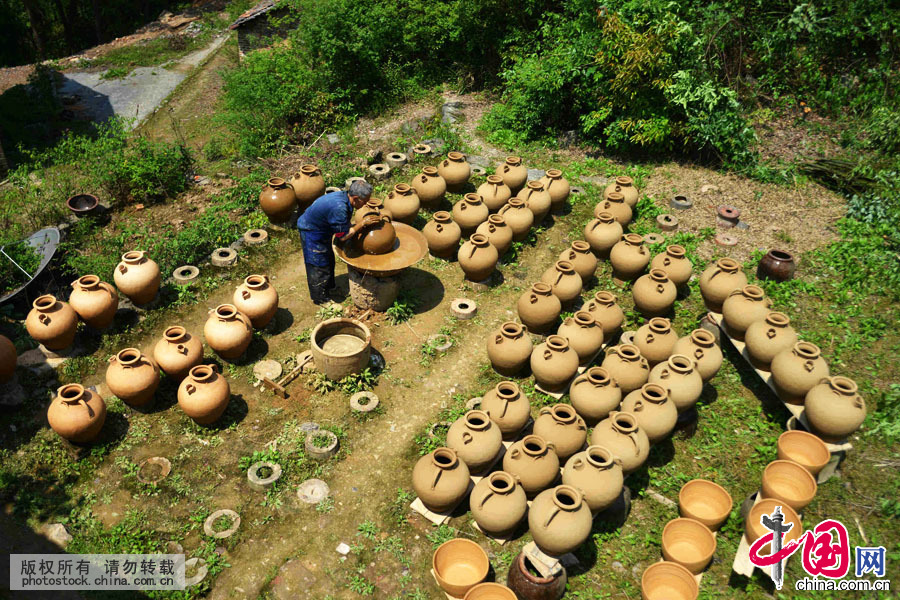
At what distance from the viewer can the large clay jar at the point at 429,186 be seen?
1195 centimetres

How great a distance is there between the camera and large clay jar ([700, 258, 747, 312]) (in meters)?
9.27

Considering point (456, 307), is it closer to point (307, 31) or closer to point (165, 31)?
point (307, 31)

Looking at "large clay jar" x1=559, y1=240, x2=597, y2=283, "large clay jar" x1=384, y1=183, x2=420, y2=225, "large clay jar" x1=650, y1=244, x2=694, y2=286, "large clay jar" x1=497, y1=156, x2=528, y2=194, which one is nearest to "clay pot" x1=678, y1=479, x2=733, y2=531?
"large clay jar" x1=650, y1=244, x2=694, y2=286

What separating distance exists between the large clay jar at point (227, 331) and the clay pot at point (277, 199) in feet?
10.5

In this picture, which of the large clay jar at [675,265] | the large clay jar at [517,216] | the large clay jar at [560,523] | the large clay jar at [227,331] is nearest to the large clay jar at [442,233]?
the large clay jar at [517,216]

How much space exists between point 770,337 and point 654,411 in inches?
88.0

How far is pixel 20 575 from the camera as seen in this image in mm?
6582

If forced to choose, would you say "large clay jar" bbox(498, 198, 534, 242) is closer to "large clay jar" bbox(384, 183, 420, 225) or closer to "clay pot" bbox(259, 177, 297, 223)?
"large clay jar" bbox(384, 183, 420, 225)

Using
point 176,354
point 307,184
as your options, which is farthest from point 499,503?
point 307,184

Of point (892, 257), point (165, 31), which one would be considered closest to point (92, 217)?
point (892, 257)

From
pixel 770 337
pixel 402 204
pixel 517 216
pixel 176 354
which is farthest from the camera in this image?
pixel 402 204

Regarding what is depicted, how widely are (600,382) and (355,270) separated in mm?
4198

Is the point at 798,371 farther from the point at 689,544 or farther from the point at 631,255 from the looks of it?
the point at 631,255

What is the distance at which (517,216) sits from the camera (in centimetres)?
1102
